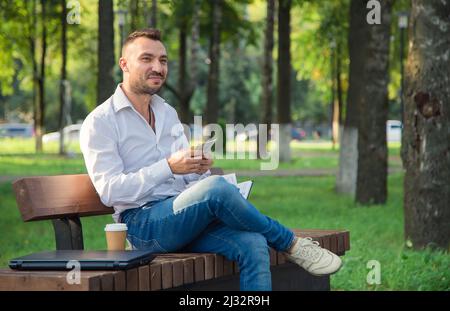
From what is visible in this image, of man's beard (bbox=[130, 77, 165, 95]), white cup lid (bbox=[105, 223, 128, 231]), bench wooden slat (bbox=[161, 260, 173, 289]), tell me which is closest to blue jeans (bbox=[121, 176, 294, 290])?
white cup lid (bbox=[105, 223, 128, 231])

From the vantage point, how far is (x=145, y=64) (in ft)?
20.7

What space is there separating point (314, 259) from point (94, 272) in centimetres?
145

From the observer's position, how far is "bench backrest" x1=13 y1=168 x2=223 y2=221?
618cm

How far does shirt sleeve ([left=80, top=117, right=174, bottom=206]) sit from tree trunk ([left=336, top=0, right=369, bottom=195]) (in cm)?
1256

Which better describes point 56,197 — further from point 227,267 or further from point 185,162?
point 227,267

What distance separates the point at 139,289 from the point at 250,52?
68.8m

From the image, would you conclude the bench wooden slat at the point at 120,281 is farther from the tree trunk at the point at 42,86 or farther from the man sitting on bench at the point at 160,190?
the tree trunk at the point at 42,86

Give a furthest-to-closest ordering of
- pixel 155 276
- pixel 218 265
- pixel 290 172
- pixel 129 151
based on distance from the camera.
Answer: pixel 290 172 → pixel 129 151 → pixel 218 265 → pixel 155 276

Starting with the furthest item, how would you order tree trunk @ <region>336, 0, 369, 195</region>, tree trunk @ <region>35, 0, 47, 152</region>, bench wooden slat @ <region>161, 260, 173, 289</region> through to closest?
tree trunk @ <region>35, 0, 47, 152</region> < tree trunk @ <region>336, 0, 369, 195</region> < bench wooden slat @ <region>161, 260, 173, 289</region>

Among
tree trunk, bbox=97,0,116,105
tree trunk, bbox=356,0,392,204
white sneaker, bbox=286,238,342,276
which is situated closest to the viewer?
white sneaker, bbox=286,238,342,276

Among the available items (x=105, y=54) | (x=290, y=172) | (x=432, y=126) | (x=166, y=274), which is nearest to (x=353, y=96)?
(x=105, y=54)

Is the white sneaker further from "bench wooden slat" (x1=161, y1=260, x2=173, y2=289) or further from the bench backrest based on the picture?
the bench backrest

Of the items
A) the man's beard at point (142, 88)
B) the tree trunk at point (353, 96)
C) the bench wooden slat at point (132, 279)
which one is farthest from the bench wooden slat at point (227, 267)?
the tree trunk at point (353, 96)

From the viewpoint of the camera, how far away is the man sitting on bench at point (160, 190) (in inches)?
230
